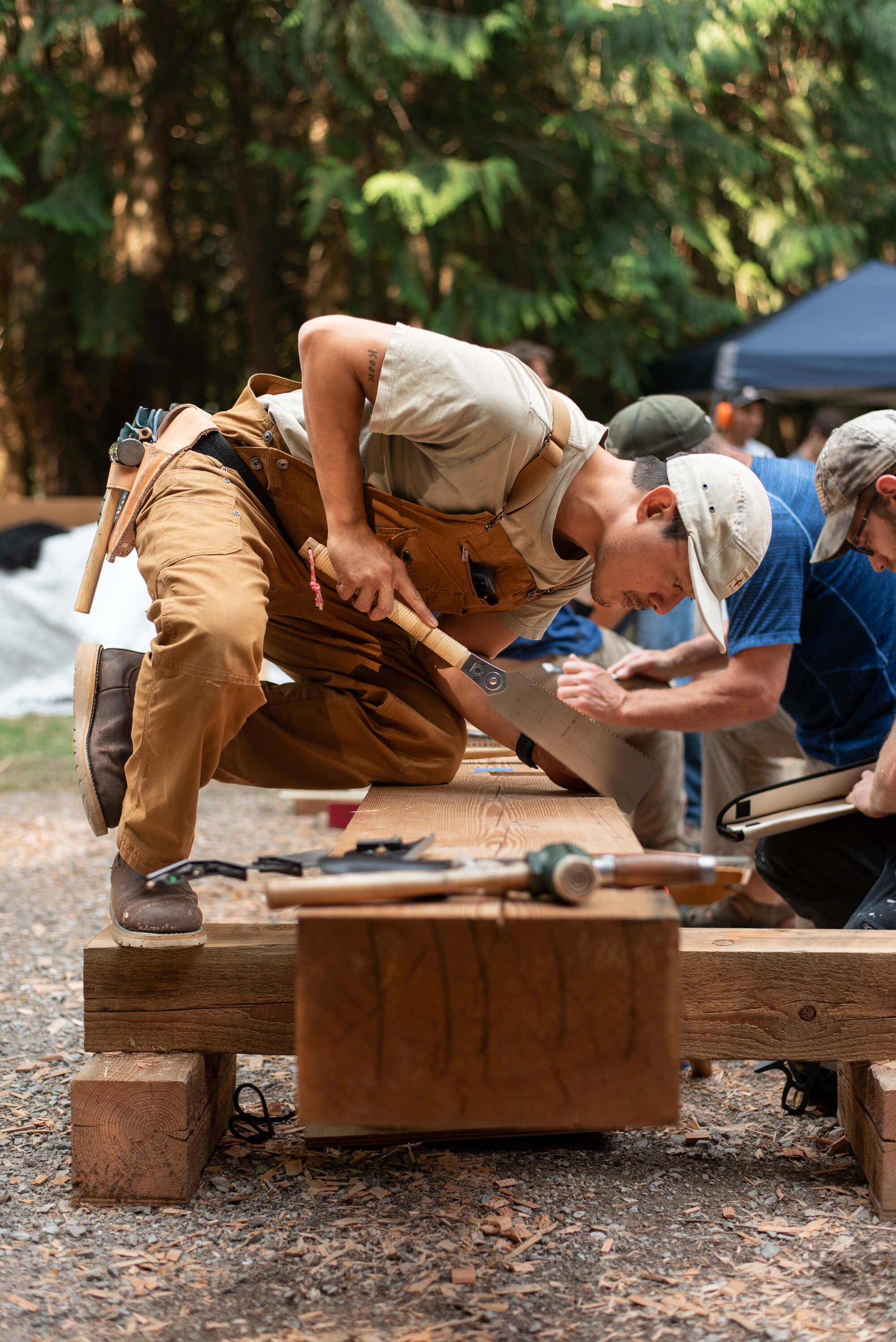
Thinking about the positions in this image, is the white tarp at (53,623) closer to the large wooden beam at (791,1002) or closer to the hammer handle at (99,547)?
the hammer handle at (99,547)

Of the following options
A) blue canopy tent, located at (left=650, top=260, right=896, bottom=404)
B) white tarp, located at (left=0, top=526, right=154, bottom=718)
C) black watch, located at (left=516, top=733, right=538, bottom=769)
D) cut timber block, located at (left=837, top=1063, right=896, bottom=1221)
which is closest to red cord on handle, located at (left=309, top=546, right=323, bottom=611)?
black watch, located at (left=516, top=733, right=538, bottom=769)

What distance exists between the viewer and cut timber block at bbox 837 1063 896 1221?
2074 mm

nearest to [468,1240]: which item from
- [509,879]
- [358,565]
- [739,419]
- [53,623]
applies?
[509,879]

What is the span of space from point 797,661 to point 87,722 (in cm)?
172

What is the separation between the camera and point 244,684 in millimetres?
1975

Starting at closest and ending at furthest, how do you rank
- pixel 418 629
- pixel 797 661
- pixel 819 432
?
pixel 418 629 < pixel 797 661 < pixel 819 432

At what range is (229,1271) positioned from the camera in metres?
1.93

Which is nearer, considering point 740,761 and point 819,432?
point 740,761

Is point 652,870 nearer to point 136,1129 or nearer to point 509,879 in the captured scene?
point 509,879

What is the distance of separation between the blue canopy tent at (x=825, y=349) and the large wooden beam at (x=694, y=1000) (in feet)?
22.4

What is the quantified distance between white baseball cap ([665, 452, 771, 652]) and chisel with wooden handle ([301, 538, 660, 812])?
15.5 inches

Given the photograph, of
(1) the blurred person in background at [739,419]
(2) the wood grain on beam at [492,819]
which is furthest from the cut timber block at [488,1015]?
(1) the blurred person in background at [739,419]

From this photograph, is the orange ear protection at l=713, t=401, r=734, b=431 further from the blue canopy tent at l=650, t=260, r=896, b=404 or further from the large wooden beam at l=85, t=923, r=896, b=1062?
the large wooden beam at l=85, t=923, r=896, b=1062

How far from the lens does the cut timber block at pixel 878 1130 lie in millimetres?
2074
